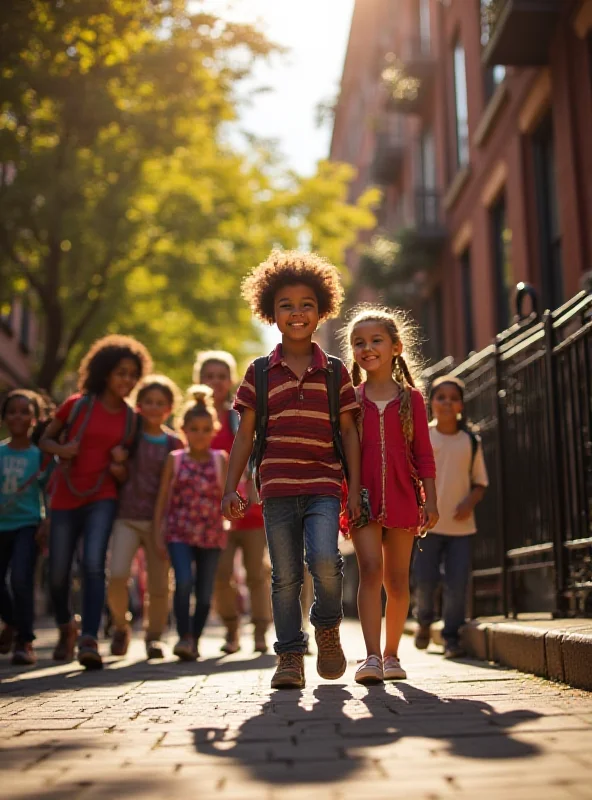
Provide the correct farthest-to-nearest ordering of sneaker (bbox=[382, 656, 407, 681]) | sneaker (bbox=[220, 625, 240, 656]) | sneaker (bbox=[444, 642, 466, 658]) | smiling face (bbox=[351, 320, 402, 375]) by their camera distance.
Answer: sneaker (bbox=[220, 625, 240, 656]) → sneaker (bbox=[444, 642, 466, 658]) → smiling face (bbox=[351, 320, 402, 375]) → sneaker (bbox=[382, 656, 407, 681])

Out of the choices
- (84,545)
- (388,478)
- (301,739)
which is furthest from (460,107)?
(301,739)

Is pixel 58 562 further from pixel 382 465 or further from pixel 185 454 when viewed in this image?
pixel 382 465

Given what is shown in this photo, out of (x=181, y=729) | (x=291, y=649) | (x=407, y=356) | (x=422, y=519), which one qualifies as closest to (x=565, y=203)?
(x=407, y=356)

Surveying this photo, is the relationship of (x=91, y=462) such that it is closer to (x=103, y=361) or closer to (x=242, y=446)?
(x=103, y=361)

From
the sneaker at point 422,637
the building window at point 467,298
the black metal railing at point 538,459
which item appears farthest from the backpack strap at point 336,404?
the building window at point 467,298

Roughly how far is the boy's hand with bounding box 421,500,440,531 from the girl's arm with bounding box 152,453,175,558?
259 cm

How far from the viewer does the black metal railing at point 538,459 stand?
21.5 feet

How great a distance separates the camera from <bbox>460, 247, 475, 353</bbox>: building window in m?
18.0

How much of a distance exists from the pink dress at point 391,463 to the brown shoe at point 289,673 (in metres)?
0.80

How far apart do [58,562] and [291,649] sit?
8.39ft

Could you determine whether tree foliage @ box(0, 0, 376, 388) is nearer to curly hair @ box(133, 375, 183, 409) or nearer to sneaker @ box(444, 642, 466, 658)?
curly hair @ box(133, 375, 183, 409)

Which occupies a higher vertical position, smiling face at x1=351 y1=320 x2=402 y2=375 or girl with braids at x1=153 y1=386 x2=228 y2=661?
smiling face at x1=351 y1=320 x2=402 y2=375

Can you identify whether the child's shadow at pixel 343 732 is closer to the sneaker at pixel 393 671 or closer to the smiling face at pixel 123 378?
the sneaker at pixel 393 671

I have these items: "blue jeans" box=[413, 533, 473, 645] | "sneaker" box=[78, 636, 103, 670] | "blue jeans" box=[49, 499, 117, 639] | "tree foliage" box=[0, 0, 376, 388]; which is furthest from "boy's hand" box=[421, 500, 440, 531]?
A: "tree foliage" box=[0, 0, 376, 388]
